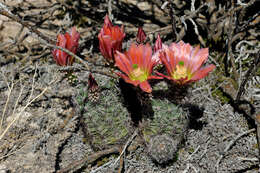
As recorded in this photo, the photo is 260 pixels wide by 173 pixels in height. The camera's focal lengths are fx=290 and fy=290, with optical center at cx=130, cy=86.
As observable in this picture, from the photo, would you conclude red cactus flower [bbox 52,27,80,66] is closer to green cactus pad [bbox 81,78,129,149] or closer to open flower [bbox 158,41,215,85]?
green cactus pad [bbox 81,78,129,149]

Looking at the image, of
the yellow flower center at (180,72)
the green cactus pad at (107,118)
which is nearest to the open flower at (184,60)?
the yellow flower center at (180,72)

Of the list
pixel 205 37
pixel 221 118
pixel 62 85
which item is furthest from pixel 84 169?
pixel 205 37

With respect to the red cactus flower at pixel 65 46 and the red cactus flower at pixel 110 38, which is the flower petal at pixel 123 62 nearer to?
the red cactus flower at pixel 110 38

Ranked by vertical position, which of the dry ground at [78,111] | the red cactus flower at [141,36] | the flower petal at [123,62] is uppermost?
the red cactus flower at [141,36]

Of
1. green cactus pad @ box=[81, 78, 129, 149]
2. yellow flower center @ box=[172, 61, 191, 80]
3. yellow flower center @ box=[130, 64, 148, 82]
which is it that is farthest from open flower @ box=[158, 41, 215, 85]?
green cactus pad @ box=[81, 78, 129, 149]

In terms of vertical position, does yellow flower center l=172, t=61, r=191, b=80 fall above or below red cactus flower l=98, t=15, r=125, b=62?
below

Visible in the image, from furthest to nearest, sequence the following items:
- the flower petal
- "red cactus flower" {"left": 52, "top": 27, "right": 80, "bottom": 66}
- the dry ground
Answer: the dry ground
"red cactus flower" {"left": 52, "top": 27, "right": 80, "bottom": 66}
the flower petal

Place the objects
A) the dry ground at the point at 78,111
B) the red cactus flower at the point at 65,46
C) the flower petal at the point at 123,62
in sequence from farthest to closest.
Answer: the dry ground at the point at 78,111
the red cactus flower at the point at 65,46
the flower petal at the point at 123,62

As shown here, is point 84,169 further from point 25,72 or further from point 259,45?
point 259,45
